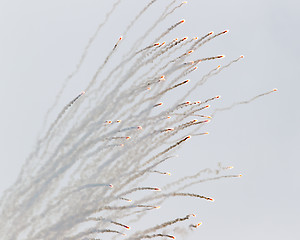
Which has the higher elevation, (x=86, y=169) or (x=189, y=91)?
(x=189, y=91)

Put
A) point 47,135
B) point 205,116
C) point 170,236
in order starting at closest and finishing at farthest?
point 170,236, point 205,116, point 47,135

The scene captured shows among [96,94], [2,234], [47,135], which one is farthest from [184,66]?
[2,234]

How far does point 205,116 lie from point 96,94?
854 cm

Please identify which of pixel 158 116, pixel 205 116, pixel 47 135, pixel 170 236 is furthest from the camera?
pixel 47 135

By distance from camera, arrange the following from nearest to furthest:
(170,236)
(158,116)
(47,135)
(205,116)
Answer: (170,236), (205,116), (158,116), (47,135)

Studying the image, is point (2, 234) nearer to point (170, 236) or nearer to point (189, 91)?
point (170, 236)

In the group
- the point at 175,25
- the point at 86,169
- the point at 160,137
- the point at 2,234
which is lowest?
the point at 2,234

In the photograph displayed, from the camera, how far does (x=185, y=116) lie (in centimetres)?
3153

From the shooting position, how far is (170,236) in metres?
25.2

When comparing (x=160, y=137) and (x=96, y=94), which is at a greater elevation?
(x=96, y=94)

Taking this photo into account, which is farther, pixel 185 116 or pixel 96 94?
pixel 96 94

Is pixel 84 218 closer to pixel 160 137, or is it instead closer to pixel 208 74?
pixel 160 137

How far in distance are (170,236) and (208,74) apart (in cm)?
1336

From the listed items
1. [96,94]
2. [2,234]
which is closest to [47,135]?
[96,94]
